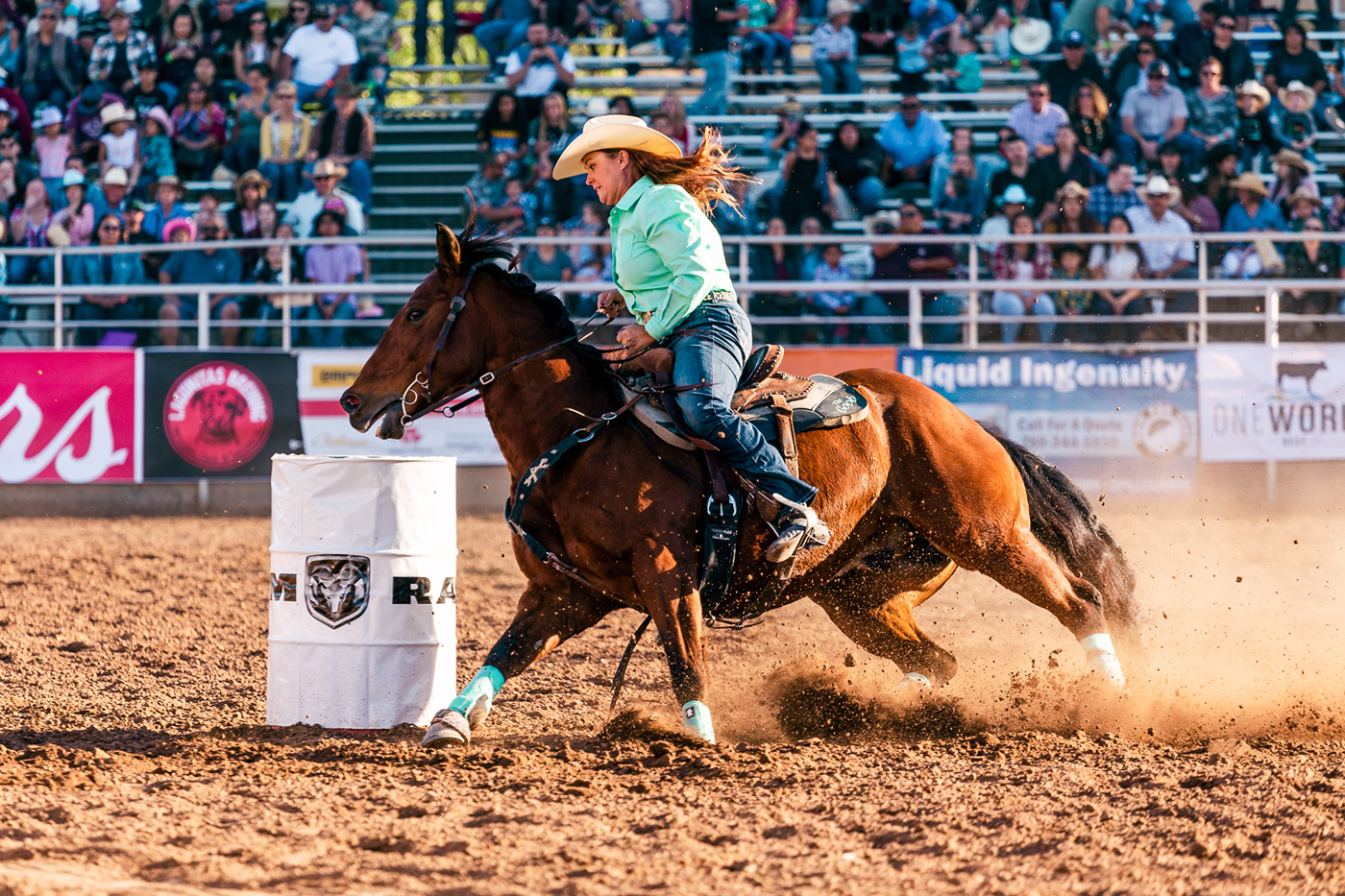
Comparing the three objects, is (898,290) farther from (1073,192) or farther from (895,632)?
(895,632)

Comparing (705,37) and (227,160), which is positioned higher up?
(705,37)

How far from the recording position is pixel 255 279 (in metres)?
14.1

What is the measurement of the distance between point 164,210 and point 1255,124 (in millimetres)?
11814

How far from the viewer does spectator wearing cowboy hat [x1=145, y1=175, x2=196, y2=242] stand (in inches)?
591

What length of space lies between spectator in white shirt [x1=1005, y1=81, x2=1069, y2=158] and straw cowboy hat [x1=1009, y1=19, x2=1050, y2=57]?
5.95ft

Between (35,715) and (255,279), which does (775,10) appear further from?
(35,715)

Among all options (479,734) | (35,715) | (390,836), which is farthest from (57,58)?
(390,836)

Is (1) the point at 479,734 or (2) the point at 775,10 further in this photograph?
(2) the point at 775,10

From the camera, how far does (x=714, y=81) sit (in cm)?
1688

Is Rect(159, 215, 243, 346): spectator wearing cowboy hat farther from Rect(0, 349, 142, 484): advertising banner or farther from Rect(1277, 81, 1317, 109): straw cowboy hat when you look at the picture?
Rect(1277, 81, 1317, 109): straw cowboy hat

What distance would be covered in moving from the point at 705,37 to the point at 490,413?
1290 centimetres

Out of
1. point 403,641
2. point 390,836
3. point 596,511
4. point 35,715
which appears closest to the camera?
point 390,836

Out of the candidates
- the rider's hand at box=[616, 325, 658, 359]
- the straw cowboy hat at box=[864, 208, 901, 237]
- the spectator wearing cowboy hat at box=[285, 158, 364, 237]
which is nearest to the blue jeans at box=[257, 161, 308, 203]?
the spectator wearing cowboy hat at box=[285, 158, 364, 237]

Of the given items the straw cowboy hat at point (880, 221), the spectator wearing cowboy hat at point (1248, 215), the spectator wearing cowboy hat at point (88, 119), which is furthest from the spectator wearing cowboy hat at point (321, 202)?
the spectator wearing cowboy hat at point (1248, 215)
